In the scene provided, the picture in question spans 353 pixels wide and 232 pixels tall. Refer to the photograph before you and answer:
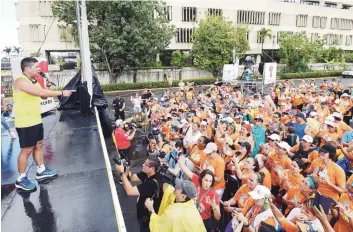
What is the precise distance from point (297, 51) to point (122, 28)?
65.8 feet

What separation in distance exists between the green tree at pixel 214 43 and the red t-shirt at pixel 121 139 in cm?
2134

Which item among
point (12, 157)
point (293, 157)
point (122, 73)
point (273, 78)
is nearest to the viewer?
point (12, 157)

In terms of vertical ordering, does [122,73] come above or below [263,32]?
below

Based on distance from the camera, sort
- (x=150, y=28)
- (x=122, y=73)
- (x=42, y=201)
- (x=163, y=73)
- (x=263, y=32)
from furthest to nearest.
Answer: (x=263, y=32), (x=163, y=73), (x=122, y=73), (x=150, y=28), (x=42, y=201)

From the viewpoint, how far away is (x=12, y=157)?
16.6 feet

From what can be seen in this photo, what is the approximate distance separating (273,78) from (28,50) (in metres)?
24.2

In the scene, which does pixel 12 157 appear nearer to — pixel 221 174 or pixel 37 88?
pixel 37 88

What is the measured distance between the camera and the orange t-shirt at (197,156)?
5265 millimetres

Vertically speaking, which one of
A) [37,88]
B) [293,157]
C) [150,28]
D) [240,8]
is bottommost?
[293,157]

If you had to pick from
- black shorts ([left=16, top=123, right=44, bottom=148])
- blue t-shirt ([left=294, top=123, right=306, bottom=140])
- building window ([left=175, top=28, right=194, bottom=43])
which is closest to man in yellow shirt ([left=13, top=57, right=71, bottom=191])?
black shorts ([left=16, top=123, right=44, bottom=148])

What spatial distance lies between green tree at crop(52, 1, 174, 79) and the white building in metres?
4.79

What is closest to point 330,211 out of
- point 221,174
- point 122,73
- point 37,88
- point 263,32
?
point 221,174

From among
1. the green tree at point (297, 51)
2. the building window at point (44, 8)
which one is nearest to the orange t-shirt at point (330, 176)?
the building window at point (44, 8)

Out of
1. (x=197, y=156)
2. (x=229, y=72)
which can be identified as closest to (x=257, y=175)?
(x=197, y=156)
